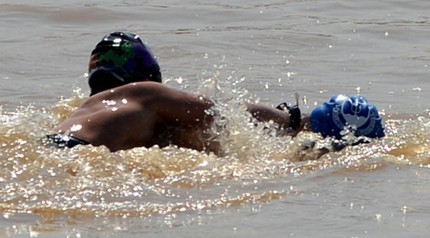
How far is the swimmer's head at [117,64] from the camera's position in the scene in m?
6.93

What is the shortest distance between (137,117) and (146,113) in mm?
66

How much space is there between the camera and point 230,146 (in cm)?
693

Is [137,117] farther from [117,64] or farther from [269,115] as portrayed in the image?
[269,115]

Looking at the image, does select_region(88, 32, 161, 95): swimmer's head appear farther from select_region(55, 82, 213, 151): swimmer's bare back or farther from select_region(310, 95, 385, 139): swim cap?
select_region(310, 95, 385, 139): swim cap

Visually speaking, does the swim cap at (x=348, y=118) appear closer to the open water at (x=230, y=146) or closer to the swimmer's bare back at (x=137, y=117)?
the open water at (x=230, y=146)

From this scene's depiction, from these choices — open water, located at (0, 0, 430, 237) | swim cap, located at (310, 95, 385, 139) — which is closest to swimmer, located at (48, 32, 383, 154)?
swim cap, located at (310, 95, 385, 139)

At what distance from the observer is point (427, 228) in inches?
206

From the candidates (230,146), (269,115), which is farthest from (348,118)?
(230,146)

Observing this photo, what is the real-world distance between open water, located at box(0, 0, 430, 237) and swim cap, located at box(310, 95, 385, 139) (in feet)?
0.34

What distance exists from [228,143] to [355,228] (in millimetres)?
1807

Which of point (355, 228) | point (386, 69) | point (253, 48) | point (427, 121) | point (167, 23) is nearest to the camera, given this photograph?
point (355, 228)

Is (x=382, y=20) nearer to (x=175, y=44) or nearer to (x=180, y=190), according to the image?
(x=175, y=44)

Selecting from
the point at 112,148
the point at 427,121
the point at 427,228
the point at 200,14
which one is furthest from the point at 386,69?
the point at 427,228

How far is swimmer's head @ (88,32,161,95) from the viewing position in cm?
693
